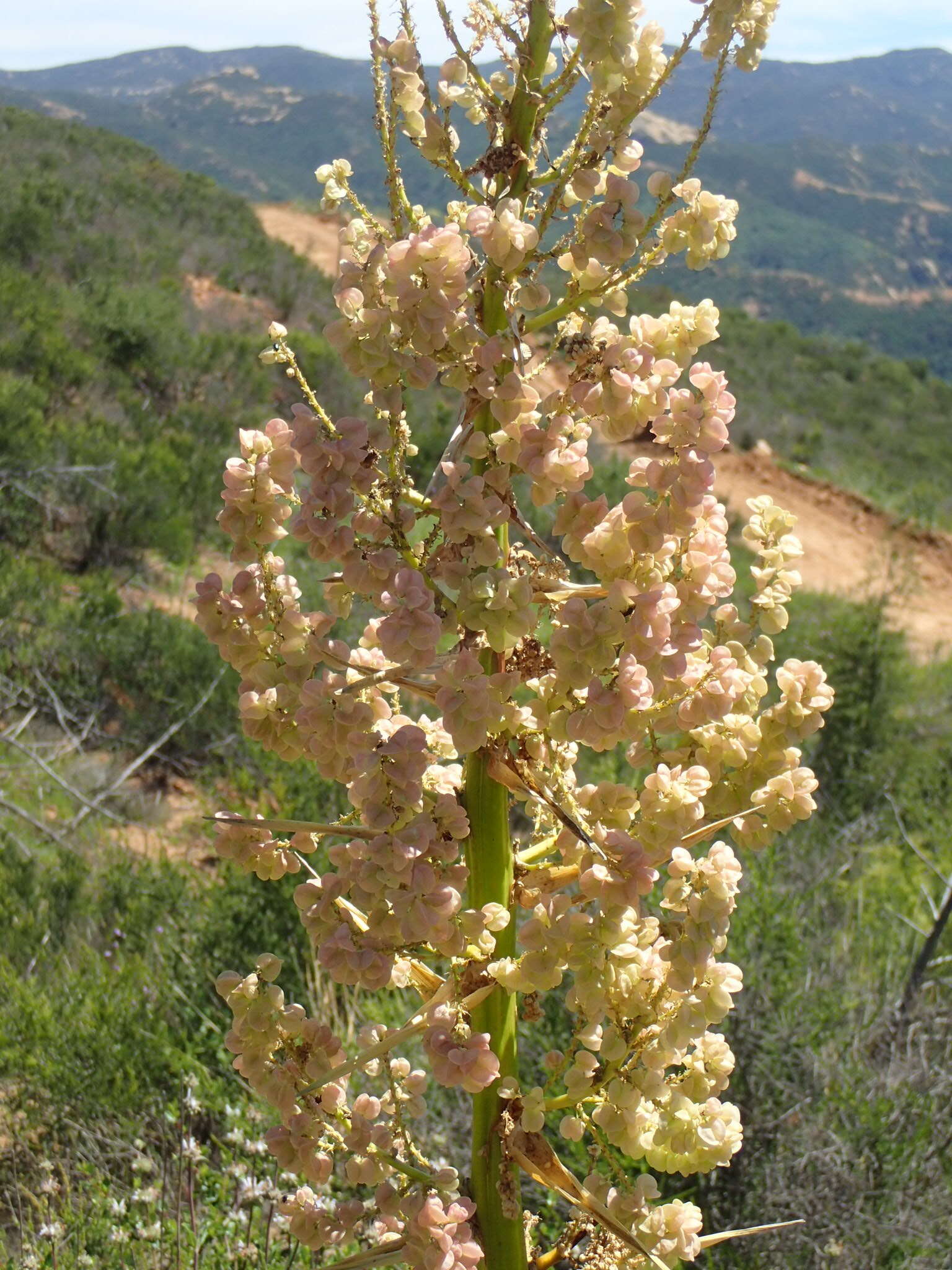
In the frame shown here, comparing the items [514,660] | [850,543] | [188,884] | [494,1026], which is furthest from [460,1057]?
[850,543]

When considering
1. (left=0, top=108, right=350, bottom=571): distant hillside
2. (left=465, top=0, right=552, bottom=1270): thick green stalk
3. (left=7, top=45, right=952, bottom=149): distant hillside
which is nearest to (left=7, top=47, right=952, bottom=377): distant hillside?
(left=7, top=45, right=952, bottom=149): distant hillside

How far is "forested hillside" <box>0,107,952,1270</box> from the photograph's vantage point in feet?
9.97

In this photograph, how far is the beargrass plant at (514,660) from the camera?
1.11m

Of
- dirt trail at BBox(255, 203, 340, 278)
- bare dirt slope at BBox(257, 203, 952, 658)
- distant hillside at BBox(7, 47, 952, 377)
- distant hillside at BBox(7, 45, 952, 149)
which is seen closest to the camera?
bare dirt slope at BBox(257, 203, 952, 658)

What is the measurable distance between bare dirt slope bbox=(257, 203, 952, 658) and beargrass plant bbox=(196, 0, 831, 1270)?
11546mm

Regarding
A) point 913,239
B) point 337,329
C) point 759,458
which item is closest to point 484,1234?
point 337,329

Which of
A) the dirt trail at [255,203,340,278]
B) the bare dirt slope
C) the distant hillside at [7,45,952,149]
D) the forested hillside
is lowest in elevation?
the bare dirt slope

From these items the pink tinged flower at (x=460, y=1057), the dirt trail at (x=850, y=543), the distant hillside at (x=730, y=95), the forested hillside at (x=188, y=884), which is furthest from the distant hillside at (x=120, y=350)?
the distant hillside at (x=730, y=95)

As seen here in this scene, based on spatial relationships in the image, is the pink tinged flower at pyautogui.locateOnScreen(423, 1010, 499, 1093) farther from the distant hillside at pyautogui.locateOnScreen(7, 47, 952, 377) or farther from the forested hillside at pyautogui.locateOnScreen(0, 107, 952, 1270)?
the distant hillside at pyautogui.locateOnScreen(7, 47, 952, 377)

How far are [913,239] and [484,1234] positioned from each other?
112280mm

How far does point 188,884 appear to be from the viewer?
16.7ft

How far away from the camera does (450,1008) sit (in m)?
1.22

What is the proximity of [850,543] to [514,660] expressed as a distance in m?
16.2

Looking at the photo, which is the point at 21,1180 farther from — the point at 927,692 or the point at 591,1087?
the point at 927,692
